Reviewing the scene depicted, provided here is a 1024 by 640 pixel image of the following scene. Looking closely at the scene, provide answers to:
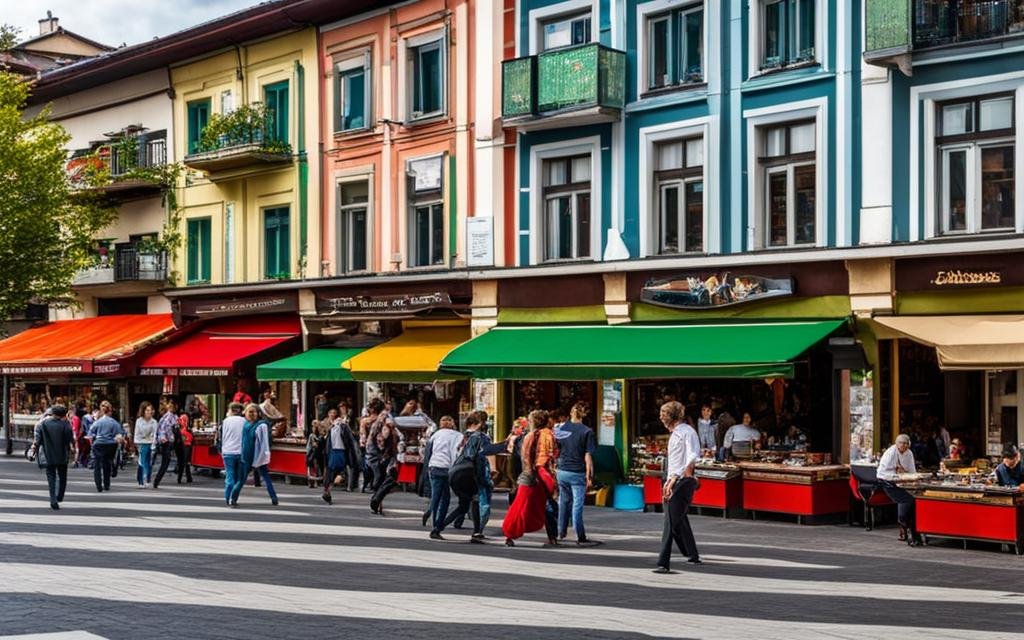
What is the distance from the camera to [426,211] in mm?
30547

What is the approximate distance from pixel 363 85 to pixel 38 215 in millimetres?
12610

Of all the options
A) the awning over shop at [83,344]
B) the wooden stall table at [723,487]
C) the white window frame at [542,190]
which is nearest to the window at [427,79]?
the white window frame at [542,190]

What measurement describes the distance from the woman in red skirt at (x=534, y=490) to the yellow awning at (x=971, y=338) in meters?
6.22

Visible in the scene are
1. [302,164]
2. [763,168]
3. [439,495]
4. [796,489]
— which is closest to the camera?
[439,495]

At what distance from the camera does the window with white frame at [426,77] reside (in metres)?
29.9

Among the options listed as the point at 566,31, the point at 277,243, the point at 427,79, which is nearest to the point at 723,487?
the point at 566,31

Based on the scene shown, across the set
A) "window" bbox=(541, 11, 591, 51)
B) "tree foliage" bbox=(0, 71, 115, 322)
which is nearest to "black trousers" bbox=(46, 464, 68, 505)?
"window" bbox=(541, 11, 591, 51)

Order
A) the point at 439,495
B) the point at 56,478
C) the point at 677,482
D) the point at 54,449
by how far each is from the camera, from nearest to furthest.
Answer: the point at 677,482, the point at 439,495, the point at 54,449, the point at 56,478

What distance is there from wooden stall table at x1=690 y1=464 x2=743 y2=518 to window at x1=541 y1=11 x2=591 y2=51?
355 inches

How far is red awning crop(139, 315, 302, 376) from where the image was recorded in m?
33.2

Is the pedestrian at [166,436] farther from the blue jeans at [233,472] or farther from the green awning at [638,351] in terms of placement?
the green awning at [638,351]

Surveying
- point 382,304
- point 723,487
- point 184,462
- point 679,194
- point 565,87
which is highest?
point 565,87

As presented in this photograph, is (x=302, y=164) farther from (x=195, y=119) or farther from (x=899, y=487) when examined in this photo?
(x=899, y=487)

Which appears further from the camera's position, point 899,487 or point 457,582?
point 899,487
